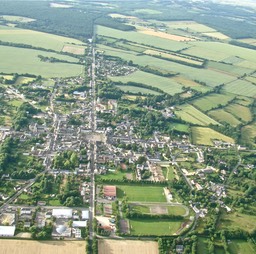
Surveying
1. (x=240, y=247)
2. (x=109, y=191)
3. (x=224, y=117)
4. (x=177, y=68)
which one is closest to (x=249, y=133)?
(x=224, y=117)

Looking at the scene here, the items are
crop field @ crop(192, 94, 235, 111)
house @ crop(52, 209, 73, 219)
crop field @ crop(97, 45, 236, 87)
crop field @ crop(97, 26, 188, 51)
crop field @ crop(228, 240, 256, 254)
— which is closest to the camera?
crop field @ crop(228, 240, 256, 254)

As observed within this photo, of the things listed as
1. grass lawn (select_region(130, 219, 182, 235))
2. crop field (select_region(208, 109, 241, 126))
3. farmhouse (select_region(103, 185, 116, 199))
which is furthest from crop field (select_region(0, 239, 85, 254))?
crop field (select_region(208, 109, 241, 126))

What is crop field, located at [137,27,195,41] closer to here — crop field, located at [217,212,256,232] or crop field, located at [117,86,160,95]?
crop field, located at [117,86,160,95]

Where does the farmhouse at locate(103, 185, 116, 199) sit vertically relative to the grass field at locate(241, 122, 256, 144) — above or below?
above

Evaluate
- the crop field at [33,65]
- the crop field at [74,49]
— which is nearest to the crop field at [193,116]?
the crop field at [33,65]

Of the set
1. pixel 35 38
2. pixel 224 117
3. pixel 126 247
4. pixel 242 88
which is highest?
pixel 35 38

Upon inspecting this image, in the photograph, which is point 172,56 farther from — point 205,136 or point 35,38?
point 205,136

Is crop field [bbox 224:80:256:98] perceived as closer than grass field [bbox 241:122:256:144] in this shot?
No
